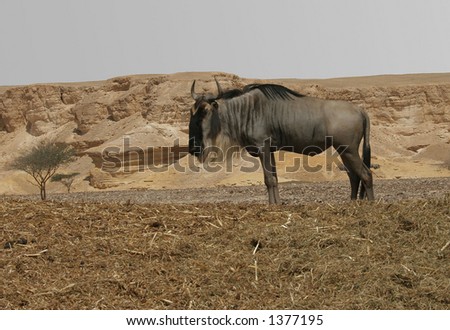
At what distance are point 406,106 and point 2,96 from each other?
43.7m

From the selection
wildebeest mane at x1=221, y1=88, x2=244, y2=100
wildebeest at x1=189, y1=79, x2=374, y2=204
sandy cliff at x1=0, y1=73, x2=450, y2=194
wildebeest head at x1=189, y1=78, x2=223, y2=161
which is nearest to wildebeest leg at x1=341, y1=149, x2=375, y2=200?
wildebeest at x1=189, y1=79, x2=374, y2=204

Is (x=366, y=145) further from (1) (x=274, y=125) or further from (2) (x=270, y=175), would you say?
→ (2) (x=270, y=175)

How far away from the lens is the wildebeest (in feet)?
43.4

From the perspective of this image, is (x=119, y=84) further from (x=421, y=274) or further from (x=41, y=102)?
(x=421, y=274)

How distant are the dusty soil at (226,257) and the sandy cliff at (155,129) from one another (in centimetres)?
3283

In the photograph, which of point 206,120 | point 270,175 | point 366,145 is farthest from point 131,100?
point 270,175

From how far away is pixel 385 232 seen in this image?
8.66 metres

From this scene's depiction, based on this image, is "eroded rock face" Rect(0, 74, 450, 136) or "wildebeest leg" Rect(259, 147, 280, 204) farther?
"eroded rock face" Rect(0, 74, 450, 136)

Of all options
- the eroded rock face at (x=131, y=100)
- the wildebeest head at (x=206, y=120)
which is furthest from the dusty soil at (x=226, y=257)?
the eroded rock face at (x=131, y=100)

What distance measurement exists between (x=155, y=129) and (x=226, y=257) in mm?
51250

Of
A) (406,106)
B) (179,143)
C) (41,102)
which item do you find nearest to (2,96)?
(41,102)

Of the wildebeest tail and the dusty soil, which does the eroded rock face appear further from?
the dusty soil

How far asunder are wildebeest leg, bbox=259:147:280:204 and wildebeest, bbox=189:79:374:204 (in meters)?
0.02

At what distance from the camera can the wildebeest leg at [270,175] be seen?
12.7 meters
